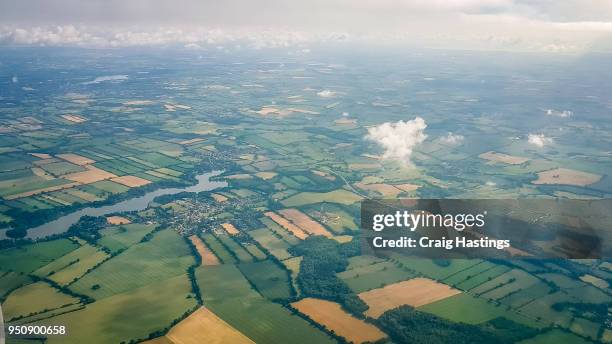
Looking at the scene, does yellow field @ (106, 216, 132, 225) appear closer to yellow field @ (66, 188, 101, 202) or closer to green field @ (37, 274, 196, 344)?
yellow field @ (66, 188, 101, 202)

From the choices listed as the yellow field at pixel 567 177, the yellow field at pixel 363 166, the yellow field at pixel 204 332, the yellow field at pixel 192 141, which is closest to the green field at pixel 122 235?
the yellow field at pixel 204 332

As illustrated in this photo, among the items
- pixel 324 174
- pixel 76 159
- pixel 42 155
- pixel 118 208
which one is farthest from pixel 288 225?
pixel 42 155

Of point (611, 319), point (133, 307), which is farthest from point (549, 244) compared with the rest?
point (133, 307)

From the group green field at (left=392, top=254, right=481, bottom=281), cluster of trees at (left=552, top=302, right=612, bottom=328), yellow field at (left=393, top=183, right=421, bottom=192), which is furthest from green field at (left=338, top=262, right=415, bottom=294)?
yellow field at (left=393, top=183, right=421, bottom=192)

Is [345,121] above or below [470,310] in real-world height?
above

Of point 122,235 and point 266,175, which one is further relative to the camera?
point 266,175

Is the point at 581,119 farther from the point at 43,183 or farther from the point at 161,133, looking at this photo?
the point at 43,183

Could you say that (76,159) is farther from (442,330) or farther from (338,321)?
(442,330)
